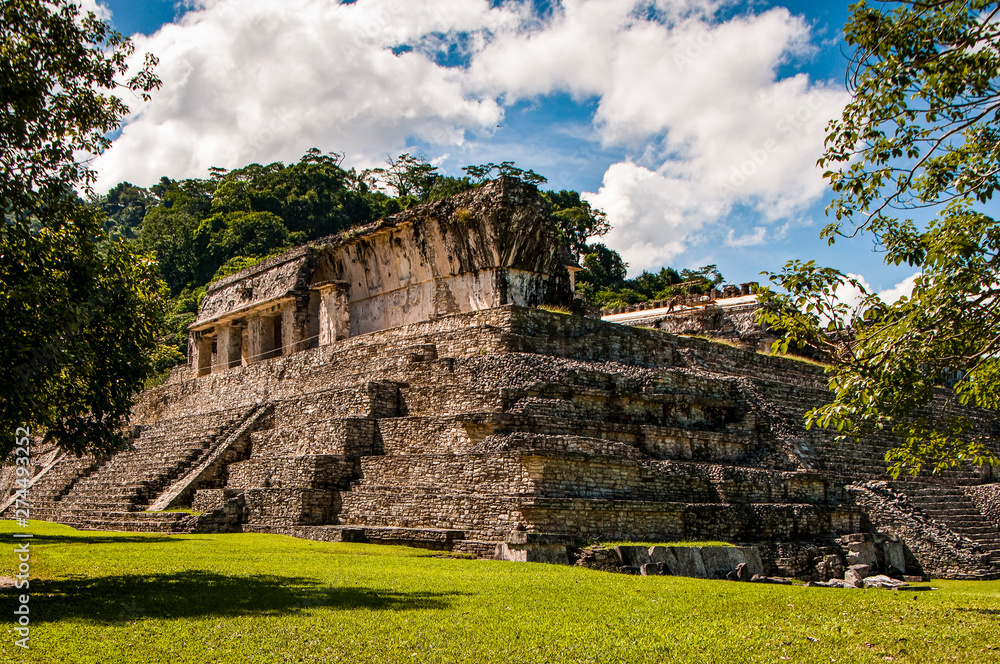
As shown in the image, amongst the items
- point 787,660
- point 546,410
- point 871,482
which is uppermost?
point 546,410

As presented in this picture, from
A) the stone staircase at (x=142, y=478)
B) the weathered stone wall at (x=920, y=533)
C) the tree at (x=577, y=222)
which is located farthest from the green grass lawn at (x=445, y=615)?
the tree at (x=577, y=222)

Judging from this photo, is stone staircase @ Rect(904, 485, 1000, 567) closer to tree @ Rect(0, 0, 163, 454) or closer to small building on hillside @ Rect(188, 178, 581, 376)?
small building on hillside @ Rect(188, 178, 581, 376)

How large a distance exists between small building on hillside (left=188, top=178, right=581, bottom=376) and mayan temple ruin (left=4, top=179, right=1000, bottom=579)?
0.06 m

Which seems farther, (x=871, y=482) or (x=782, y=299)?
(x=871, y=482)

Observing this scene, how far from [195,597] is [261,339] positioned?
60.0 feet

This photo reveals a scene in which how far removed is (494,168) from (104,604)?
176 ft

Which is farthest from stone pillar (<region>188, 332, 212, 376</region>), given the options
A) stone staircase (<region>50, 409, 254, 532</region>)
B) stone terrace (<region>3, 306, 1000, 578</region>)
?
stone terrace (<region>3, 306, 1000, 578</region>)

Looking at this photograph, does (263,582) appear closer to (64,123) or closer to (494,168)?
(64,123)

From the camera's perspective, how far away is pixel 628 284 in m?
55.6

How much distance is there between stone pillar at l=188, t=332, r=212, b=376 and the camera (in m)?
27.5

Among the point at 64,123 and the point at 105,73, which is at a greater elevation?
the point at 105,73

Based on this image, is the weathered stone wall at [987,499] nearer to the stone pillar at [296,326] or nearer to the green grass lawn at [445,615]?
the green grass lawn at [445,615]

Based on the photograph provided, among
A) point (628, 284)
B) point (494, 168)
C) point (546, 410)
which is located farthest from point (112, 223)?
point (546, 410)

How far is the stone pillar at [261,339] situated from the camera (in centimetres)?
2512
